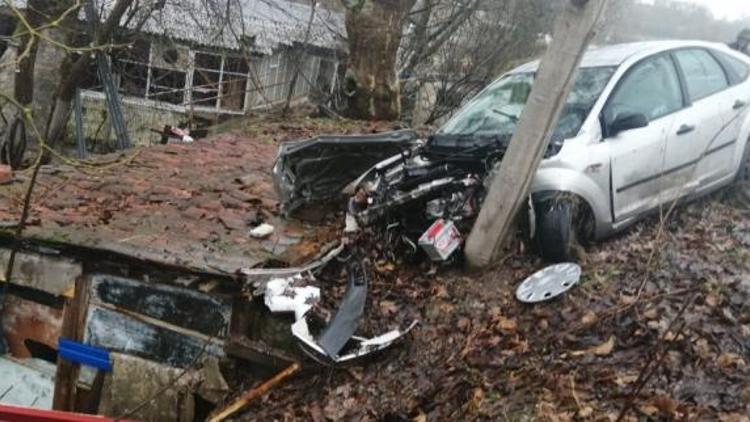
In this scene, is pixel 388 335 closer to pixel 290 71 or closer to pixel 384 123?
pixel 384 123

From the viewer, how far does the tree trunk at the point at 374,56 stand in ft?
42.8

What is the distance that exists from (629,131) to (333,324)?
3.03 m

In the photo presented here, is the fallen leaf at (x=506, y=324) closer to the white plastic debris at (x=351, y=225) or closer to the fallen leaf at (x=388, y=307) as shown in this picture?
the fallen leaf at (x=388, y=307)

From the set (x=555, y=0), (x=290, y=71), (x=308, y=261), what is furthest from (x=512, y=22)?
(x=308, y=261)

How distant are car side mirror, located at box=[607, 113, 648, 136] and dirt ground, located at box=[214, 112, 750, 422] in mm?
996

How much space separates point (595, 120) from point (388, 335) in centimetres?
257

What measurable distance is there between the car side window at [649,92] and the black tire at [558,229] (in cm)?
92

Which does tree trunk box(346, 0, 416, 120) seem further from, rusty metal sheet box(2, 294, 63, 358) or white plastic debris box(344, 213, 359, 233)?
rusty metal sheet box(2, 294, 63, 358)

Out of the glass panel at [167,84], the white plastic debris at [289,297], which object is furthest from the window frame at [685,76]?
the glass panel at [167,84]

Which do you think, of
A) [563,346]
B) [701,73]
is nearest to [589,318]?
[563,346]

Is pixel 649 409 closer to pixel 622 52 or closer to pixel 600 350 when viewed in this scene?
pixel 600 350

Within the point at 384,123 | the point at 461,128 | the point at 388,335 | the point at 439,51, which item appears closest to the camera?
the point at 388,335

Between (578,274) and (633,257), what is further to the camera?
(633,257)

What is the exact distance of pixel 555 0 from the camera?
22391mm
